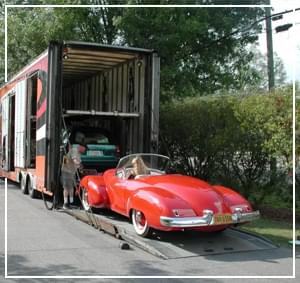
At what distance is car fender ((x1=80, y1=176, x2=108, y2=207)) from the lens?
33.8 feet

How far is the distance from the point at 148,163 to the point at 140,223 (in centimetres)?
194

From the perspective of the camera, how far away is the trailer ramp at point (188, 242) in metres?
7.89

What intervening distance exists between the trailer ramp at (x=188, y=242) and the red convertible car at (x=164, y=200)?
220 millimetres

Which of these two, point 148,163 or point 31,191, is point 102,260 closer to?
point 148,163

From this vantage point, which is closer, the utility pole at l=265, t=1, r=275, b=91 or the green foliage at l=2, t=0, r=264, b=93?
the green foliage at l=2, t=0, r=264, b=93

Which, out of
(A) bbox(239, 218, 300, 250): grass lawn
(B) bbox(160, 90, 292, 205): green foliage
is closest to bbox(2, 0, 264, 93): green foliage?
(B) bbox(160, 90, 292, 205): green foliage

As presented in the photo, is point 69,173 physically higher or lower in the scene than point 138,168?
lower

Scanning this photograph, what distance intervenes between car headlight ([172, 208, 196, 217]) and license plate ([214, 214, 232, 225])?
0.35m

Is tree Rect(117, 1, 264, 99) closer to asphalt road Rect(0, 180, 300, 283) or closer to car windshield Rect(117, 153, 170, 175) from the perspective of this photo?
car windshield Rect(117, 153, 170, 175)

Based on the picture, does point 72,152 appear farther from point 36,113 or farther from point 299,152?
point 299,152

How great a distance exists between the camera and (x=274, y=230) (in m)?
10.0

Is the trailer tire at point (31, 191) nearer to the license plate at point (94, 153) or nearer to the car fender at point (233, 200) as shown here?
the license plate at point (94, 153)

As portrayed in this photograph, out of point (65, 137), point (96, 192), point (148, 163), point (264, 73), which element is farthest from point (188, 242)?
point (264, 73)

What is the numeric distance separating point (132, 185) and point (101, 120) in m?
6.23
